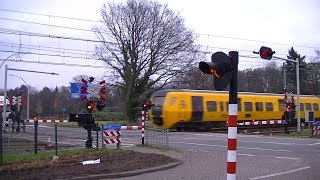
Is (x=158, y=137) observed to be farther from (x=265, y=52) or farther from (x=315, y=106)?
(x=315, y=106)

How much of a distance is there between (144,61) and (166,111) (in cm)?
1911

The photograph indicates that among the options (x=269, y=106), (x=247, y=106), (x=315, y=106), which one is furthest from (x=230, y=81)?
(x=315, y=106)

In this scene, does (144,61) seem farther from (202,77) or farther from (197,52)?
(202,77)

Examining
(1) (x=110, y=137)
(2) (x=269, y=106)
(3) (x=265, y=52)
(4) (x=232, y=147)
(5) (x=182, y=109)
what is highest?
(3) (x=265, y=52)

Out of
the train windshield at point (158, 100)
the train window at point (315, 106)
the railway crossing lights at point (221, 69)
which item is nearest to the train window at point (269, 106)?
the train window at point (315, 106)

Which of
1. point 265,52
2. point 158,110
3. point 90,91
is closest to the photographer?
point 90,91

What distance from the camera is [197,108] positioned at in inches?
1352

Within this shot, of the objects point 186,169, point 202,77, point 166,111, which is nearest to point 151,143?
point 186,169

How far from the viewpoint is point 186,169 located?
44.0 feet

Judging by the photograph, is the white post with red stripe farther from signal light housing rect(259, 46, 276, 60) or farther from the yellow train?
the yellow train

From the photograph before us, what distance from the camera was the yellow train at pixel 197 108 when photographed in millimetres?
33562

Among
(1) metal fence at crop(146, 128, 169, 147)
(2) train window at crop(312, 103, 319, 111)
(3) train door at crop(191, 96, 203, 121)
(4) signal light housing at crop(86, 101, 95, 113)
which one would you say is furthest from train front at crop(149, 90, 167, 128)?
(2) train window at crop(312, 103, 319, 111)

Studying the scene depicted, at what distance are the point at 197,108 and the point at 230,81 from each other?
28025mm

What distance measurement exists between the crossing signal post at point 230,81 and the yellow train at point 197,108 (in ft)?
88.1
